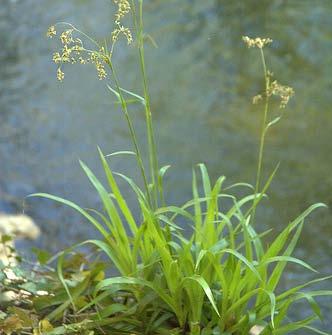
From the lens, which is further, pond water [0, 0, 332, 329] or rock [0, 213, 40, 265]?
pond water [0, 0, 332, 329]

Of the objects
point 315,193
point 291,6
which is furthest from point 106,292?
point 291,6

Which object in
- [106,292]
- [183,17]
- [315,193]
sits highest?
[183,17]

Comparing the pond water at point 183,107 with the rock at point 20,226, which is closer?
the rock at point 20,226

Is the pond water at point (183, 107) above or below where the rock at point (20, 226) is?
above

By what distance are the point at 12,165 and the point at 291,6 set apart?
7.91 feet

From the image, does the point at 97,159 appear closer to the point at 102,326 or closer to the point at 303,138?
the point at 303,138

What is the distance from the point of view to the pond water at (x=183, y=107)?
3.90m

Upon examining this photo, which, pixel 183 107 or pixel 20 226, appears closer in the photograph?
pixel 20 226

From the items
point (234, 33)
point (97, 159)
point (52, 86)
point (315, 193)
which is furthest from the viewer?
point (234, 33)

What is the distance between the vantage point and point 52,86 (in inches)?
191

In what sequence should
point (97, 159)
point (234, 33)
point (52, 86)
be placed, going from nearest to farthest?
point (97, 159), point (52, 86), point (234, 33)

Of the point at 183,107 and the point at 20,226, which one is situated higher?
the point at 183,107

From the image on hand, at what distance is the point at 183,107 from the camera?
4547 mm

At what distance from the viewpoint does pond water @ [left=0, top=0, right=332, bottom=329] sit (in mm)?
3900
